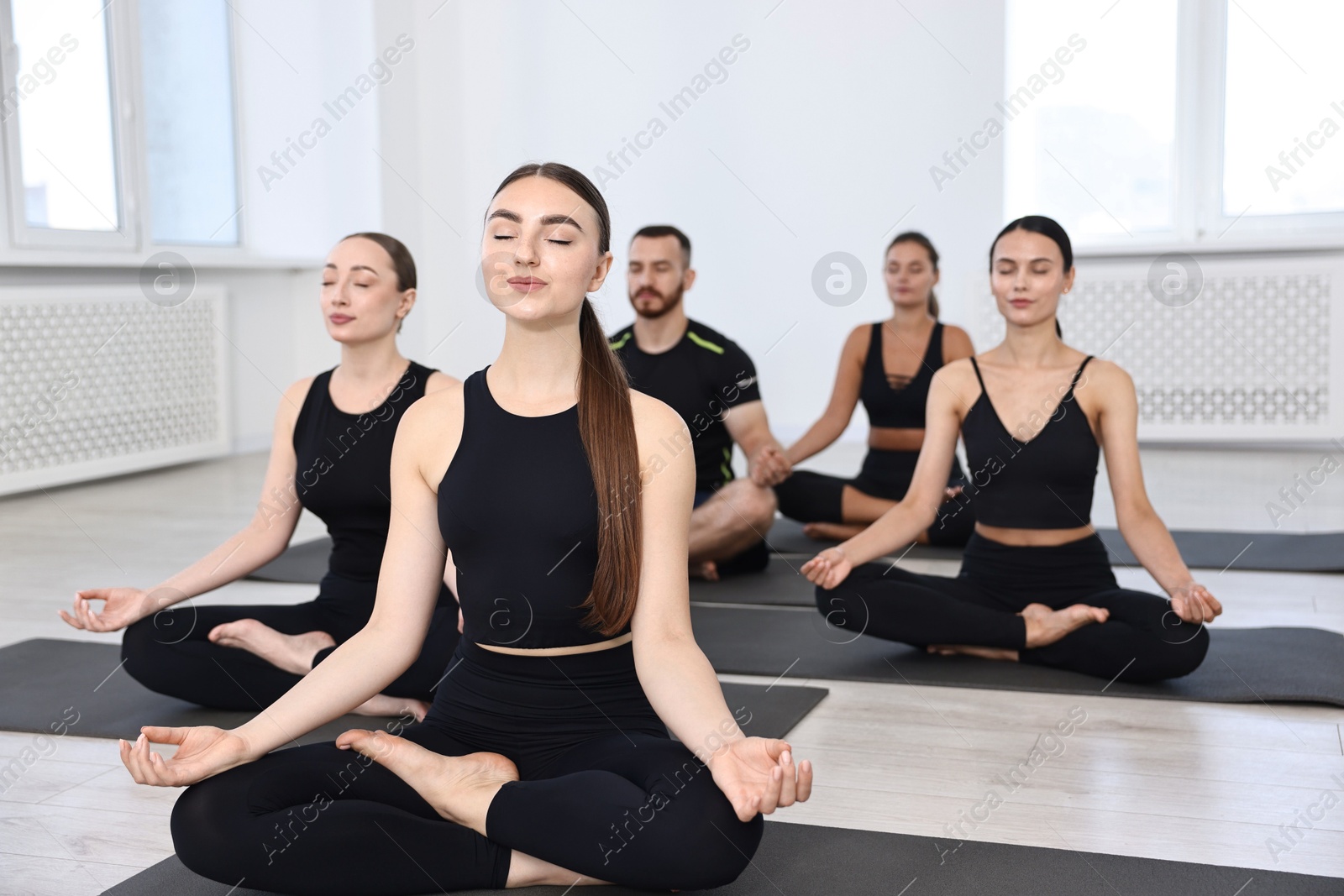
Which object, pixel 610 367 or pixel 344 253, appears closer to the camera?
pixel 610 367

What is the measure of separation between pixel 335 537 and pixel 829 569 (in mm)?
894

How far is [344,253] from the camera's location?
7.30 ft

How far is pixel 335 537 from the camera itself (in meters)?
2.28

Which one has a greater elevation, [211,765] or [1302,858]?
[211,765]

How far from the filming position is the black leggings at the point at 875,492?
3.72 metres

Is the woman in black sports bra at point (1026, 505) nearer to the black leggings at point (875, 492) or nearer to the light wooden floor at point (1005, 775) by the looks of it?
the light wooden floor at point (1005, 775)

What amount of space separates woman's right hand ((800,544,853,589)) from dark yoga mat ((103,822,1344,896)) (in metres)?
0.71

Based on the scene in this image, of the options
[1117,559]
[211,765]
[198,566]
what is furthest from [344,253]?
[1117,559]

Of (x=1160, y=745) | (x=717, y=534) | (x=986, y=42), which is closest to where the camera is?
(x=1160, y=745)

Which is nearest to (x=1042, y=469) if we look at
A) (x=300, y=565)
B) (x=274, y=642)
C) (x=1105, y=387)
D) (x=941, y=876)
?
(x=1105, y=387)

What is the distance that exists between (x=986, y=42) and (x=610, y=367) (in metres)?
4.87

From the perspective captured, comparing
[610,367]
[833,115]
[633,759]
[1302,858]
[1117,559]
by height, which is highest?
[833,115]

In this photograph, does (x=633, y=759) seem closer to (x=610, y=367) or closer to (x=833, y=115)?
(x=610, y=367)

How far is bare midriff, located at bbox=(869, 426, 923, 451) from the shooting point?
378 cm
